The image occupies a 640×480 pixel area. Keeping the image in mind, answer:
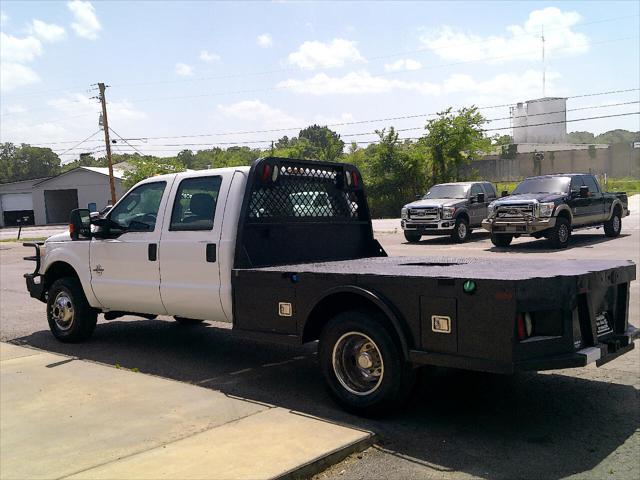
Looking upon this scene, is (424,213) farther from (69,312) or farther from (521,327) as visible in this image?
(521,327)

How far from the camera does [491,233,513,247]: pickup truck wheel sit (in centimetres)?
1879

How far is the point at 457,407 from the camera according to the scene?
5414mm

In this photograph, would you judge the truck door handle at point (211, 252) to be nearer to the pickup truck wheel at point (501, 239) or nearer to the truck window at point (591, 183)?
the pickup truck wheel at point (501, 239)

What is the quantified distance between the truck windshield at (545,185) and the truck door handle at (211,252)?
14.6m

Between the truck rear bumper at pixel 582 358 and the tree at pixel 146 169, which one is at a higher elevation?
the tree at pixel 146 169

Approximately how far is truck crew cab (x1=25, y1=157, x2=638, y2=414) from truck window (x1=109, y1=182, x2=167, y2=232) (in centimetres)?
2

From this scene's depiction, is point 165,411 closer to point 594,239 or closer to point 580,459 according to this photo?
point 580,459

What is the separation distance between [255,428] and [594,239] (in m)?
18.1

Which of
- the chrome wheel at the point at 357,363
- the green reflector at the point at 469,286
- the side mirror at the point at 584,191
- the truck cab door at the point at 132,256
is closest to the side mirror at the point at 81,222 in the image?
the truck cab door at the point at 132,256

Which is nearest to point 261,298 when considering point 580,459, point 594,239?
point 580,459

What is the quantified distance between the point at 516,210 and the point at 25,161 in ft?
426

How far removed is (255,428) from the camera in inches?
193

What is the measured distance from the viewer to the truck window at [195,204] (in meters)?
6.50

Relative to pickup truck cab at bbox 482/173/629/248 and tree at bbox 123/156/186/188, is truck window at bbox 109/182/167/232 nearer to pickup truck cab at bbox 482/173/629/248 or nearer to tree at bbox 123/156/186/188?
pickup truck cab at bbox 482/173/629/248
